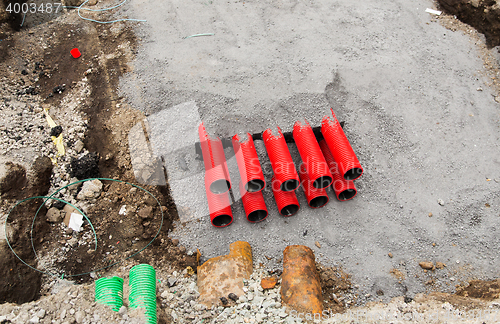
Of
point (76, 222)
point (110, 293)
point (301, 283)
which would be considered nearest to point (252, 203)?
point (301, 283)

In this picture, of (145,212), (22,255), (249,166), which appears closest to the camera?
(22,255)

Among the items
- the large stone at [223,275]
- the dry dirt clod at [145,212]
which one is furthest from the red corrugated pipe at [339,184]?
the dry dirt clod at [145,212]

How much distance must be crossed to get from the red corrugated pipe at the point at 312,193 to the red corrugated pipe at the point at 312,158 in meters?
0.10

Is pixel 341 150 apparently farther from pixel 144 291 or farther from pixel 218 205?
pixel 144 291

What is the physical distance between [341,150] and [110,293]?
4.58 m

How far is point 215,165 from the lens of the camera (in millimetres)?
5477

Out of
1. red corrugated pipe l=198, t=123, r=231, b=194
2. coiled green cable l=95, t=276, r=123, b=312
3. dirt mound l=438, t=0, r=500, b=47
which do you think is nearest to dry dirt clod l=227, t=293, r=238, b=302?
coiled green cable l=95, t=276, r=123, b=312

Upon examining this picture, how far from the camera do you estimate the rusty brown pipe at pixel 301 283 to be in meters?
4.30

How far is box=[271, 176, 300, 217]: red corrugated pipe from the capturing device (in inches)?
220

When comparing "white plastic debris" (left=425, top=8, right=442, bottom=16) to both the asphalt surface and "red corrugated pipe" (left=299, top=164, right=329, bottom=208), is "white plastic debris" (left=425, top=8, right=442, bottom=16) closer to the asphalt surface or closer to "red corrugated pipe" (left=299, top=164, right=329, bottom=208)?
the asphalt surface

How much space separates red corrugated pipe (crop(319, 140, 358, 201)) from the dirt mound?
627 cm

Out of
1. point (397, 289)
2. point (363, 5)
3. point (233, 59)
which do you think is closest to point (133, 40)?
point (233, 59)

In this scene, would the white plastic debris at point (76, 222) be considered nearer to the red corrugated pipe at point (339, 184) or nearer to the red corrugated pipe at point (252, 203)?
the red corrugated pipe at point (252, 203)

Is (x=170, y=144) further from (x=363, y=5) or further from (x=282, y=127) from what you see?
(x=363, y=5)
